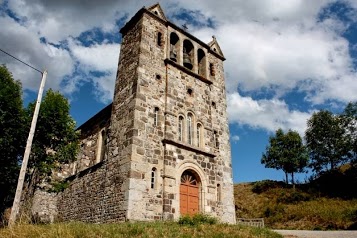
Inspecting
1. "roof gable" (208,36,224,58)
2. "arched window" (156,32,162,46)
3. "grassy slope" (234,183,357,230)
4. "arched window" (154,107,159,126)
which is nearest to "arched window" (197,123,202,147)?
"arched window" (154,107,159,126)

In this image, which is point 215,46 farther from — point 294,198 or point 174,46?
point 294,198

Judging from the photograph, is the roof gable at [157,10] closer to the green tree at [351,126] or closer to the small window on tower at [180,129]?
the small window on tower at [180,129]

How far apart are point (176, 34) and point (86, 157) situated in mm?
9821

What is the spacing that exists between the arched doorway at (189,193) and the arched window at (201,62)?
23.3 feet

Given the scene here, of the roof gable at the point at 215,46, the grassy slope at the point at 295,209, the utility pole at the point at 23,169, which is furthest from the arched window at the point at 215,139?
the grassy slope at the point at 295,209

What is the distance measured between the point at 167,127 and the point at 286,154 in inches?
1159

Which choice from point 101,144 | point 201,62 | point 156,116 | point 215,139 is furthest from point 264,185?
point 156,116

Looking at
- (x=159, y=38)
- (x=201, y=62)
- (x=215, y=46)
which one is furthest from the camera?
(x=215, y=46)

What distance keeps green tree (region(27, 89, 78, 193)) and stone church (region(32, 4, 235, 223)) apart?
1893 mm

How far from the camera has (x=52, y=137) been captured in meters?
16.8

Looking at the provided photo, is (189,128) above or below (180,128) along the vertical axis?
above

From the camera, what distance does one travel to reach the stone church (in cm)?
1462

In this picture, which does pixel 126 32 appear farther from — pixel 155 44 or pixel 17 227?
pixel 17 227

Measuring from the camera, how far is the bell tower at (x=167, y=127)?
14.6 meters
